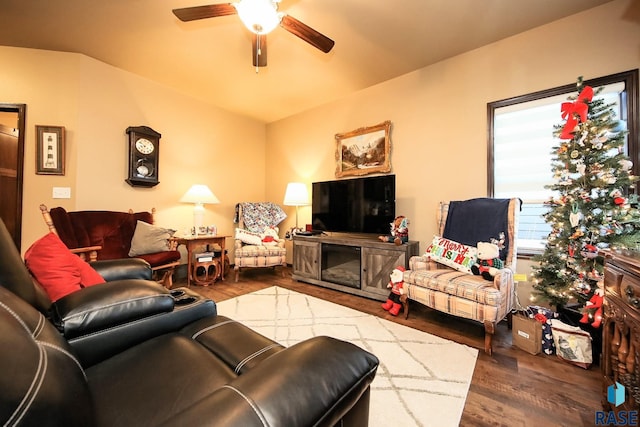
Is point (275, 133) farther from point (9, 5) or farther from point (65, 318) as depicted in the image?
point (65, 318)

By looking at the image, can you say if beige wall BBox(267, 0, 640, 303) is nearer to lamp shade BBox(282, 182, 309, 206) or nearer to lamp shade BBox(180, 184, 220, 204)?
lamp shade BBox(282, 182, 309, 206)

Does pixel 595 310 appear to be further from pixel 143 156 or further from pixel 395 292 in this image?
pixel 143 156

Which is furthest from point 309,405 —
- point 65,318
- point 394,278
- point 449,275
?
point 394,278

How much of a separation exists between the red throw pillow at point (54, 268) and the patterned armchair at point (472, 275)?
7.41 ft

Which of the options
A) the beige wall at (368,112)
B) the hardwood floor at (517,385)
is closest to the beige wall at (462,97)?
the beige wall at (368,112)

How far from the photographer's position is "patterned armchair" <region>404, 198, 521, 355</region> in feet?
6.07

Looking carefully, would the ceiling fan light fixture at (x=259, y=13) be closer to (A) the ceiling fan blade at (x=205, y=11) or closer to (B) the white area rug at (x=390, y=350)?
(A) the ceiling fan blade at (x=205, y=11)

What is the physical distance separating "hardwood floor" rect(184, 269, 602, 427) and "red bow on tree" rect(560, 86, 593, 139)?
65.1 inches

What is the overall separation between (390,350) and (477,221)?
4.72ft

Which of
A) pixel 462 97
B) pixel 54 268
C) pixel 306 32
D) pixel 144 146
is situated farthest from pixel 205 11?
pixel 462 97

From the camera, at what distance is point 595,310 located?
1.69 metres

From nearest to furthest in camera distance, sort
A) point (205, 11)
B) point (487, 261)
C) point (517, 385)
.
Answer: point (517, 385) → point (205, 11) → point (487, 261)

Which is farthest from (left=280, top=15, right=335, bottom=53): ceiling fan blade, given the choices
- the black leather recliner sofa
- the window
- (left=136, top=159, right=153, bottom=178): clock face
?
(left=136, top=159, right=153, bottom=178): clock face

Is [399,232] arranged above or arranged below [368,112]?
below
